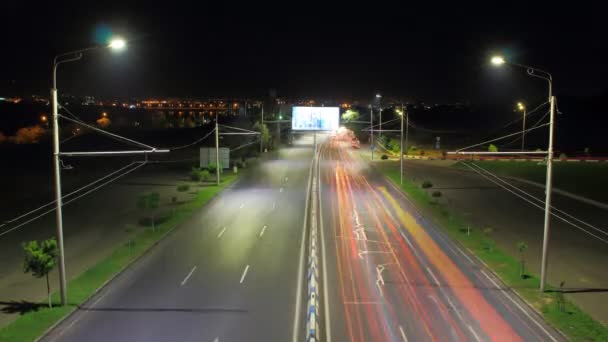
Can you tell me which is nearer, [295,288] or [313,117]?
[295,288]

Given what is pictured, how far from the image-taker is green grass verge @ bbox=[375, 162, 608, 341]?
17250 millimetres

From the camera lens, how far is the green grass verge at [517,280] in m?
17.2

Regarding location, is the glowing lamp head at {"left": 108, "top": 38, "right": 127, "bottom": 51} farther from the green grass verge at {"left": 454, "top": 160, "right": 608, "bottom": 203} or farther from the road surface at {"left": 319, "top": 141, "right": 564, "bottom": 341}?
the green grass verge at {"left": 454, "top": 160, "right": 608, "bottom": 203}

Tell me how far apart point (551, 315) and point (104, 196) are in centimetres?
4134

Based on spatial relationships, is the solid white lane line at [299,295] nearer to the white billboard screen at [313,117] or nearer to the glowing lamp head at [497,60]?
the glowing lamp head at [497,60]

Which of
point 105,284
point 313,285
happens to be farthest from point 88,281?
point 313,285

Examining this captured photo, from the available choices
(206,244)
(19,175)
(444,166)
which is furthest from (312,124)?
(206,244)

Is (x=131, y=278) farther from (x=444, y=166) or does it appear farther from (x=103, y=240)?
(x=444, y=166)

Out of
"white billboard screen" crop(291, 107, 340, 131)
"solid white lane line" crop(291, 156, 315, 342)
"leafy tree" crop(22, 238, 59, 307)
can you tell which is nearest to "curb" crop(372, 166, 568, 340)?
"solid white lane line" crop(291, 156, 315, 342)

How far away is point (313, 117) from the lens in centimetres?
8875

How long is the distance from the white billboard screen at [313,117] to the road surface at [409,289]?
171ft

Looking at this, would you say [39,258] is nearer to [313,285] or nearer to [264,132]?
[313,285]

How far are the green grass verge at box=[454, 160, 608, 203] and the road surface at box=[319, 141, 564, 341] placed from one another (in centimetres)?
2229

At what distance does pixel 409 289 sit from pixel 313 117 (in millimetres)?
69068
